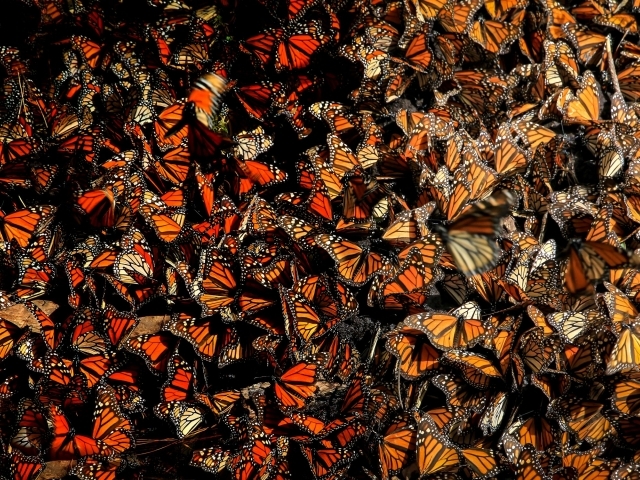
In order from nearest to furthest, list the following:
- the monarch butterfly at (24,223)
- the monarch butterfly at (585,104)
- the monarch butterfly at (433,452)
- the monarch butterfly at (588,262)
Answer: the monarch butterfly at (588,262) → the monarch butterfly at (433,452) → the monarch butterfly at (24,223) → the monarch butterfly at (585,104)

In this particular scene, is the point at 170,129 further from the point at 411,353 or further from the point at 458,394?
the point at 458,394

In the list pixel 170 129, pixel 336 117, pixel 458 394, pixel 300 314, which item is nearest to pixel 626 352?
pixel 458 394

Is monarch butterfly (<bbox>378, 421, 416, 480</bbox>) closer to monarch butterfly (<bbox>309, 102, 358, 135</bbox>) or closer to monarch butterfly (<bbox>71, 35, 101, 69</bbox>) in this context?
monarch butterfly (<bbox>309, 102, 358, 135</bbox>)

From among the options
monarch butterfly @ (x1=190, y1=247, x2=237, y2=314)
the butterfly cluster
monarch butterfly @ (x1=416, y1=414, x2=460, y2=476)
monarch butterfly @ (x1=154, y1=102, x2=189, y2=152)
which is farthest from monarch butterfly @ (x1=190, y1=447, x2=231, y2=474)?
monarch butterfly @ (x1=154, y1=102, x2=189, y2=152)

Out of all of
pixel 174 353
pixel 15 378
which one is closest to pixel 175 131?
pixel 174 353

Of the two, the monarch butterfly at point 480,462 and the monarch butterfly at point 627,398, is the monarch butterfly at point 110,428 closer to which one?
the monarch butterfly at point 480,462

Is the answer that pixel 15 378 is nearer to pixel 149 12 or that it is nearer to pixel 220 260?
pixel 220 260

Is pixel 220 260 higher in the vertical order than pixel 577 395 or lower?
higher

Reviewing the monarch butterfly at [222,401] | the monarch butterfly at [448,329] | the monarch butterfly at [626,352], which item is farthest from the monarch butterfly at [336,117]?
the monarch butterfly at [626,352]
